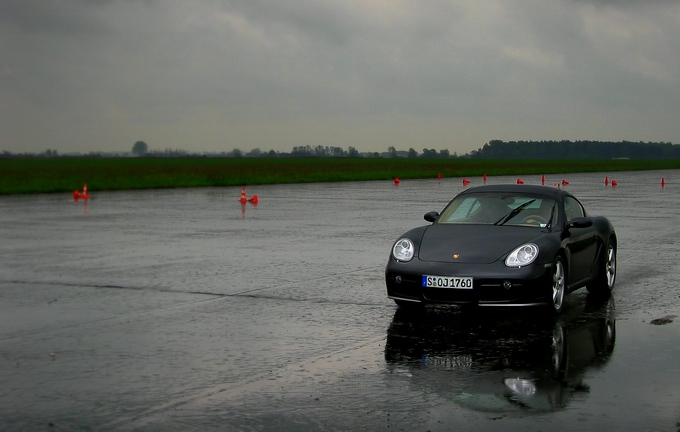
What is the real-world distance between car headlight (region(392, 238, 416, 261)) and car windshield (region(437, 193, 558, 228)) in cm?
94

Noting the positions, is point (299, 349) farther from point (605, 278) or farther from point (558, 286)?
point (605, 278)

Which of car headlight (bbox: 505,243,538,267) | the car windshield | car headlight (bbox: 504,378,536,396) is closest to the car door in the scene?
the car windshield

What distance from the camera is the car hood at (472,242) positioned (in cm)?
934

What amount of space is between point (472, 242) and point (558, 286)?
37.1 inches

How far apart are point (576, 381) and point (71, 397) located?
3.27 meters

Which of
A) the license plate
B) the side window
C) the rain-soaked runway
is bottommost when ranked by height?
the rain-soaked runway

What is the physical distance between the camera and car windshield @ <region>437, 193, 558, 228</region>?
→ 34.3 ft

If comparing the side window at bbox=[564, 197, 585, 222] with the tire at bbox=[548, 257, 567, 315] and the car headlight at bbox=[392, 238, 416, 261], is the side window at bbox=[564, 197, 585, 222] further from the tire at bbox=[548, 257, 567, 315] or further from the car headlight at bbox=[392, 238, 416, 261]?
the car headlight at bbox=[392, 238, 416, 261]

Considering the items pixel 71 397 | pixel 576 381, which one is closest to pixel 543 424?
pixel 576 381

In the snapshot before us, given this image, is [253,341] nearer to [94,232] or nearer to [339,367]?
[339,367]

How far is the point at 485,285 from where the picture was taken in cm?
905

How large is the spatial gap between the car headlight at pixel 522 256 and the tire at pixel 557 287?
29 cm

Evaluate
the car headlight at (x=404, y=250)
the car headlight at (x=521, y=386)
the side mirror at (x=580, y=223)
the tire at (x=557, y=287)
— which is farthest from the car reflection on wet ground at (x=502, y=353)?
the side mirror at (x=580, y=223)

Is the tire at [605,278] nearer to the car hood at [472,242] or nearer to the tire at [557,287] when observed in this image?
the tire at [557,287]
